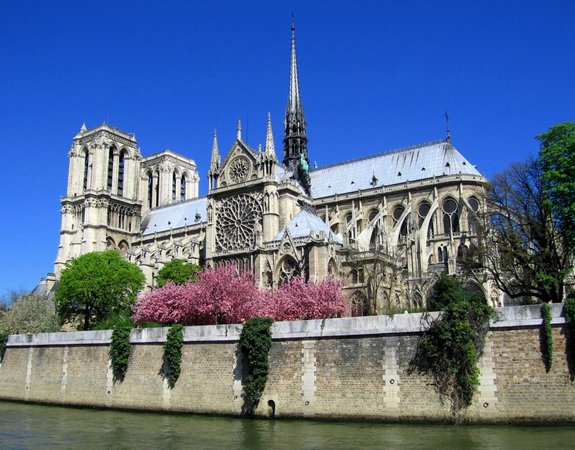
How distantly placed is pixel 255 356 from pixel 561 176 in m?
16.6

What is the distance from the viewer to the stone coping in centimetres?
2338

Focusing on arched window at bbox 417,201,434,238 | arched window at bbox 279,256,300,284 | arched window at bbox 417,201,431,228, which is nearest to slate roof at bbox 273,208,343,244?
arched window at bbox 279,256,300,284

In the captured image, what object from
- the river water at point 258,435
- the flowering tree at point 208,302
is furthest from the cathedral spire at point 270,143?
the river water at point 258,435

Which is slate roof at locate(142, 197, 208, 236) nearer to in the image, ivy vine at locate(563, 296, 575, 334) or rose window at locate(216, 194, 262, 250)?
rose window at locate(216, 194, 262, 250)

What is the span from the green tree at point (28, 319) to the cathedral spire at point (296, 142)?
28252 millimetres

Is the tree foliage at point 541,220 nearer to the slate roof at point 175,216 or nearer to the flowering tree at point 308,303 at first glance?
the flowering tree at point 308,303

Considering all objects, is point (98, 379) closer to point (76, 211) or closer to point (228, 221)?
point (228, 221)

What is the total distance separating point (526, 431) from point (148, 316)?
28557mm

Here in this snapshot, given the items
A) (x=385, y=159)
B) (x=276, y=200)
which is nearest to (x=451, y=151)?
(x=385, y=159)

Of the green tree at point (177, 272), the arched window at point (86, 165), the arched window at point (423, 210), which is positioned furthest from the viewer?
the arched window at point (86, 165)

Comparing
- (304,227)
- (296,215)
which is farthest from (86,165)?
(304,227)

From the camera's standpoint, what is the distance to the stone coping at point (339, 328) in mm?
23375

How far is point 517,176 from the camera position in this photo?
32.1 meters

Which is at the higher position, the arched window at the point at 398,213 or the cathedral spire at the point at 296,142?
the cathedral spire at the point at 296,142
